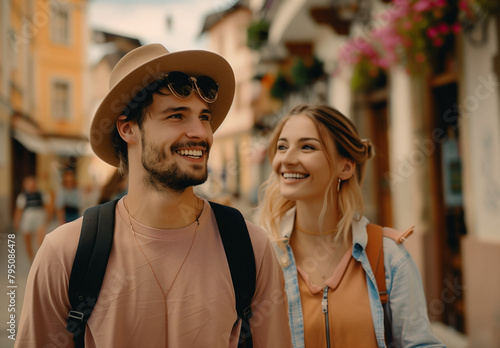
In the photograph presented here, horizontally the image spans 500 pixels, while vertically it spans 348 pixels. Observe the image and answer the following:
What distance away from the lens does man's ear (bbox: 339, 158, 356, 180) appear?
2270 mm

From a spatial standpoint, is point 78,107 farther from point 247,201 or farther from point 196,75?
point 196,75

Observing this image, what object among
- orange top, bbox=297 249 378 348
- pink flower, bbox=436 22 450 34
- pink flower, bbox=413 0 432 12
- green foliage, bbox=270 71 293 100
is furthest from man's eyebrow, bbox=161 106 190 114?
green foliage, bbox=270 71 293 100

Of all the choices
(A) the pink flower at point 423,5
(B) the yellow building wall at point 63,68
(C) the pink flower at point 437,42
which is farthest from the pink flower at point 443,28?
(B) the yellow building wall at point 63,68

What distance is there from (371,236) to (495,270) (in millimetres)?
2818

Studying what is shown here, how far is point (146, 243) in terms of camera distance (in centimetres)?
145

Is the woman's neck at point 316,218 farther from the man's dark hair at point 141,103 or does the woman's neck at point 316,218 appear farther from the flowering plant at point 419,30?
the flowering plant at point 419,30

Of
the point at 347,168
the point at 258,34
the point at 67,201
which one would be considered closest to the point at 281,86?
the point at 258,34

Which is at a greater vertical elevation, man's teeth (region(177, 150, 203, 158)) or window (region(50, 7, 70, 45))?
window (region(50, 7, 70, 45))

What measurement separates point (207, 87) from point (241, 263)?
586mm

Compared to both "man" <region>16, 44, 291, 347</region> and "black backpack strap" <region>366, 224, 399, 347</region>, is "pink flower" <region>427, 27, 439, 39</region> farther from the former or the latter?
"man" <region>16, 44, 291, 347</region>

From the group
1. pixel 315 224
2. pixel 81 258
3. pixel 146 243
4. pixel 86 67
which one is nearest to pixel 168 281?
pixel 146 243

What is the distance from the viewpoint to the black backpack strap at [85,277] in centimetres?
135

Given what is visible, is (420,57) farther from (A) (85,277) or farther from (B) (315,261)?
(A) (85,277)

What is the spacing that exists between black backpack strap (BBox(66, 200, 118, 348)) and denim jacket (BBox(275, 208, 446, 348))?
3.00 ft
